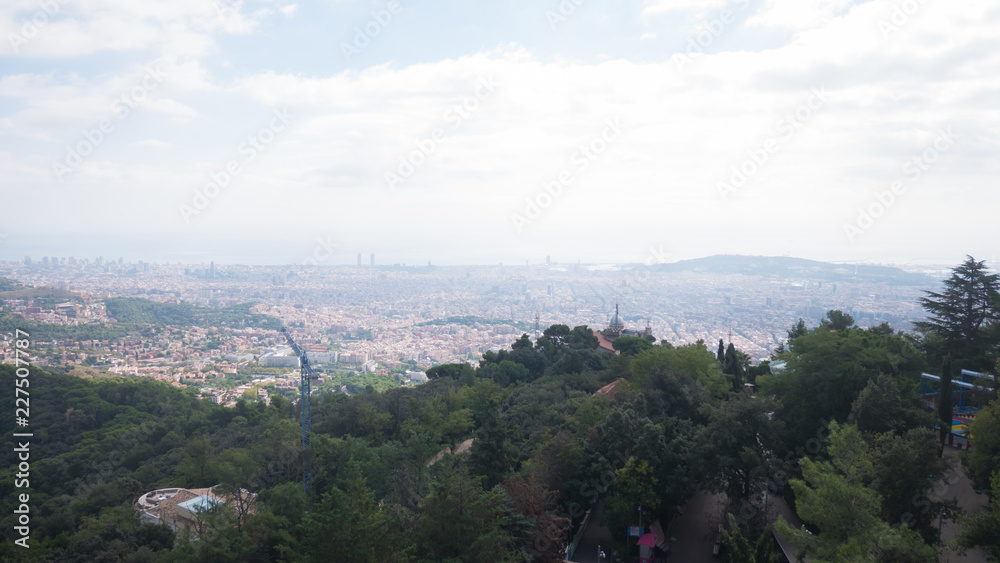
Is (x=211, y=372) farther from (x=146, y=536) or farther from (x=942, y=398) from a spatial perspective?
(x=942, y=398)

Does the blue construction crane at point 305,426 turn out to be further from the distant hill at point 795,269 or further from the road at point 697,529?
the distant hill at point 795,269

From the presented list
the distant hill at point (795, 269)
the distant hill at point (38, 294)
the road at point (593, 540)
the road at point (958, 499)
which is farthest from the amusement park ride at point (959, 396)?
the distant hill at point (38, 294)

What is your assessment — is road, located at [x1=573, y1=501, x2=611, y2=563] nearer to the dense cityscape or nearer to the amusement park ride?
the amusement park ride

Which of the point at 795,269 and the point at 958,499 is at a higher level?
the point at 795,269

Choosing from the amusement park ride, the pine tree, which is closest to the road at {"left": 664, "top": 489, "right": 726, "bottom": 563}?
the amusement park ride

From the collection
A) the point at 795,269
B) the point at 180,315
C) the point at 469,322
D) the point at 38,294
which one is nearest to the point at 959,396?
the point at 469,322

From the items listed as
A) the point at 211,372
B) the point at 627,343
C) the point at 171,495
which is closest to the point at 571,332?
the point at 627,343

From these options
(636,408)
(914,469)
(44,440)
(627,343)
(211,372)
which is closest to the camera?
(914,469)

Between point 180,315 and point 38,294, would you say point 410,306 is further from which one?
point 38,294
